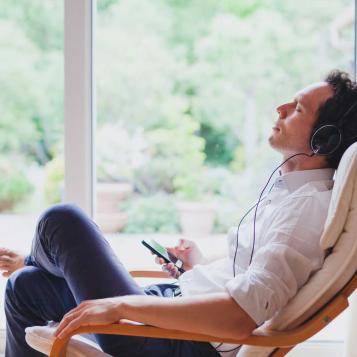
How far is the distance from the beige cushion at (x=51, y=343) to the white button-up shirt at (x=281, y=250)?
1.06 feet

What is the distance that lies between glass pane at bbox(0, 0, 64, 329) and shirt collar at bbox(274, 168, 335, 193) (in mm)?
1572

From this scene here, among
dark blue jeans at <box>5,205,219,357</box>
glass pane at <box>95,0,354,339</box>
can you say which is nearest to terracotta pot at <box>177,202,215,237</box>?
glass pane at <box>95,0,354,339</box>

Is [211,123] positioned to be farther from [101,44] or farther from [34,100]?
[34,100]

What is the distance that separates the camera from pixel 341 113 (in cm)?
164

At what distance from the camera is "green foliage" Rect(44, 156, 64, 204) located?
10.4 feet

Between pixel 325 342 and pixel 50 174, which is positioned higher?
pixel 50 174

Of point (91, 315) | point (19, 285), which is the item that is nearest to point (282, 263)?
point (91, 315)

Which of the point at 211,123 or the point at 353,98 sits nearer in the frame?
the point at 353,98

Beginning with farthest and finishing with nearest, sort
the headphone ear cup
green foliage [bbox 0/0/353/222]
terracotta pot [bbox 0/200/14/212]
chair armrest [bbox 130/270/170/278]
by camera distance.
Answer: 1. green foliage [bbox 0/0/353/222]
2. terracotta pot [bbox 0/200/14/212]
3. chair armrest [bbox 130/270/170/278]
4. the headphone ear cup

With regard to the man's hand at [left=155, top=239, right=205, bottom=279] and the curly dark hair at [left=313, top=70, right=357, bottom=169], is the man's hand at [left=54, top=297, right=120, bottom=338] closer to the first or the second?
the man's hand at [left=155, top=239, right=205, bottom=279]

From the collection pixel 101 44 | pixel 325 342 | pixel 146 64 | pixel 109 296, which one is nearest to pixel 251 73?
pixel 146 64

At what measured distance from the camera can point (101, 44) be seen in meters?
3.52

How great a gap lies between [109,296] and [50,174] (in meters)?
1.75

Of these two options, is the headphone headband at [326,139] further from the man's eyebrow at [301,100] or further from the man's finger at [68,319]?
the man's finger at [68,319]
